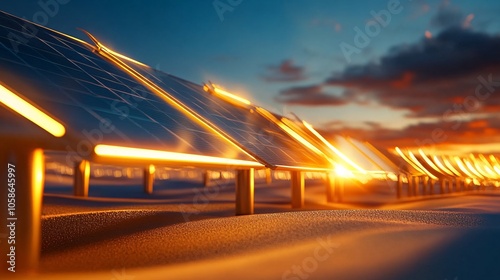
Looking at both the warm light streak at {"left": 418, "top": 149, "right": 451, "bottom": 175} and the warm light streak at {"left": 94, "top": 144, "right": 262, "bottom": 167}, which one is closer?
the warm light streak at {"left": 94, "top": 144, "right": 262, "bottom": 167}

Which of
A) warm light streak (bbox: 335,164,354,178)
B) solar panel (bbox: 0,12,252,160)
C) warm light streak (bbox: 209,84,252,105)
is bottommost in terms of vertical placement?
warm light streak (bbox: 335,164,354,178)

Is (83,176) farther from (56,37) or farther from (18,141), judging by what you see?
(18,141)

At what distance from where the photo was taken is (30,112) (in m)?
7.96

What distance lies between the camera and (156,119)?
41.0 feet

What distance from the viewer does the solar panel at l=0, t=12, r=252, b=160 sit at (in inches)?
337

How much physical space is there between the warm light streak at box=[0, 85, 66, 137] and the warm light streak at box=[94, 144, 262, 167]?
71 cm

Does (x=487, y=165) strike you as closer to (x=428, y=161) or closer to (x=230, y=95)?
(x=428, y=161)

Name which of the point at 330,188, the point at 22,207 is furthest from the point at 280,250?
the point at 330,188

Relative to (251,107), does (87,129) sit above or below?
below

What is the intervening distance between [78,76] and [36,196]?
4462 mm

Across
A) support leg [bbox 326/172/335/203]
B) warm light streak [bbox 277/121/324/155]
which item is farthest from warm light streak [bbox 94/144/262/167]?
support leg [bbox 326/172/335/203]

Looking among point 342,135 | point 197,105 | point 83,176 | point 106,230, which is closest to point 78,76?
point 106,230
